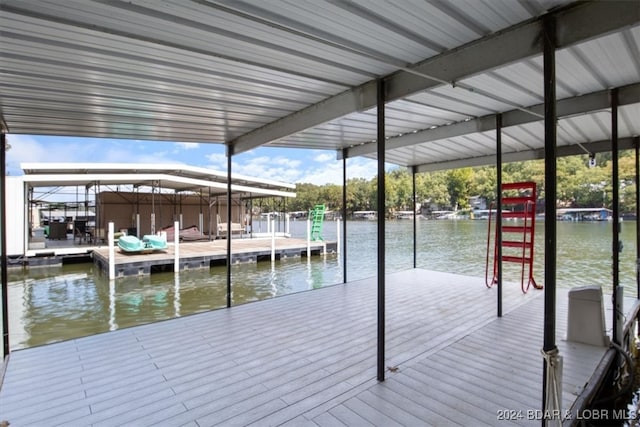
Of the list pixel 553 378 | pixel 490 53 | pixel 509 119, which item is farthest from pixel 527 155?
pixel 553 378

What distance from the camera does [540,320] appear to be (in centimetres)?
408

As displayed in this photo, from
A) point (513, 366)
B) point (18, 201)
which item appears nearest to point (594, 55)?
point (513, 366)

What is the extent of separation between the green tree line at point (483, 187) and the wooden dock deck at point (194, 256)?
4.69 meters

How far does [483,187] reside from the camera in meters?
30.5

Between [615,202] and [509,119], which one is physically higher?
[509,119]

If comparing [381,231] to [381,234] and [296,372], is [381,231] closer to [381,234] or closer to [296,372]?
[381,234]

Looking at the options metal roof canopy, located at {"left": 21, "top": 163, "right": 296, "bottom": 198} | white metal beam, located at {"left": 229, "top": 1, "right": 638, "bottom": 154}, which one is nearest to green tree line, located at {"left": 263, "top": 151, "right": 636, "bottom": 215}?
metal roof canopy, located at {"left": 21, "top": 163, "right": 296, "bottom": 198}

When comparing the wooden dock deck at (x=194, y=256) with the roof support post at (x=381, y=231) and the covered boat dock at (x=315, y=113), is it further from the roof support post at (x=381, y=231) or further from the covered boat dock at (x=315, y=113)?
the roof support post at (x=381, y=231)

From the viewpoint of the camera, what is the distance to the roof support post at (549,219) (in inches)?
72.7

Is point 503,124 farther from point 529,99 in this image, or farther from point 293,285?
point 293,285

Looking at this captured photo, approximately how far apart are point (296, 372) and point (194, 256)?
30.7 feet

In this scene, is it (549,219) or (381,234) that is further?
(381,234)

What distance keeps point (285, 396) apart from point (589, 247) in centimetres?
1662

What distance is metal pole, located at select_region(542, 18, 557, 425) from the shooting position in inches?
72.9
